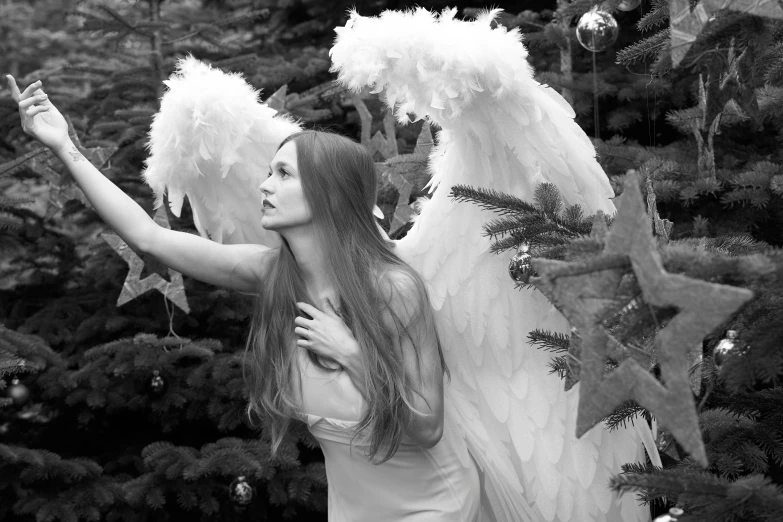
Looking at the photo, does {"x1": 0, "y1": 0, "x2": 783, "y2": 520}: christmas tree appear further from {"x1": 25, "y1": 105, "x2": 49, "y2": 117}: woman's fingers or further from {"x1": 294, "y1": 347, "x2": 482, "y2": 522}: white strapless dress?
{"x1": 25, "y1": 105, "x2": 49, "y2": 117}: woman's fingers

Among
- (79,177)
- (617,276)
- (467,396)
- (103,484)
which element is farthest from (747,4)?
(103,484)

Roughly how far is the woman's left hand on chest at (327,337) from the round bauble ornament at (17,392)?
2.01 metres

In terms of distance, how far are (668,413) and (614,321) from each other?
1.03 feet

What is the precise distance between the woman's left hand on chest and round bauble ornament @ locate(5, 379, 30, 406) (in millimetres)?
2011

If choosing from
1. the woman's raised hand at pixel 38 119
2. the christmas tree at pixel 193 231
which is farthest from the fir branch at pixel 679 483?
the woman's raised hand at pixel 38 119

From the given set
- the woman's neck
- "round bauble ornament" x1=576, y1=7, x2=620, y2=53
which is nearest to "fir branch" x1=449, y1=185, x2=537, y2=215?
the woman's neck

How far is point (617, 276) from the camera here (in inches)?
60.4

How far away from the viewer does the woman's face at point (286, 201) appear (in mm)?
2619

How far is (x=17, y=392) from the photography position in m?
4.08

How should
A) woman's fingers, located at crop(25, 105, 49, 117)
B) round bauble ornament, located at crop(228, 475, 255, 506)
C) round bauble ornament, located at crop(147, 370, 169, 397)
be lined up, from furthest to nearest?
round bauble ornament, located at crop(147, 370, 169, 397) → round bauble ornament, located at crop(228, 475, 255, 506) → woman's fingers, located at crop(25, 105, 49, 117)

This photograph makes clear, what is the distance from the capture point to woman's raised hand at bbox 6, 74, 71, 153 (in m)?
2.73

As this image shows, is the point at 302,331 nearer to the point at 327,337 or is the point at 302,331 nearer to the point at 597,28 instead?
the point at 327,337

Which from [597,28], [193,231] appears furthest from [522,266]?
[193,231]

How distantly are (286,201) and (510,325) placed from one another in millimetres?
734
